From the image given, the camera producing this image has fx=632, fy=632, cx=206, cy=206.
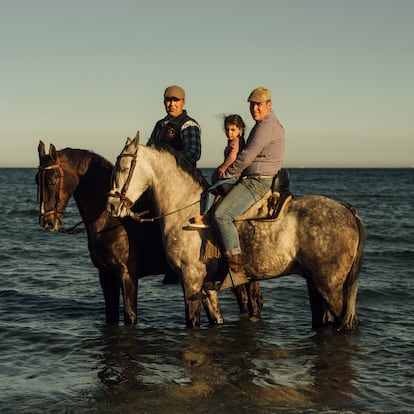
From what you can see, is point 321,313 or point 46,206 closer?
point 46,206

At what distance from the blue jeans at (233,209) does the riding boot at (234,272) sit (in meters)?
0.09

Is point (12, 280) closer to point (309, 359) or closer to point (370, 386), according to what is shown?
point (309, 359)

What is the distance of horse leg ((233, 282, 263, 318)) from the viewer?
11078 mm

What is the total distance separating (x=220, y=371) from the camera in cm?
829

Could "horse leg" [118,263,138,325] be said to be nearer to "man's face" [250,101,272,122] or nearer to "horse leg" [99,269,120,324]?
"horse leg" [99,269,120,324]

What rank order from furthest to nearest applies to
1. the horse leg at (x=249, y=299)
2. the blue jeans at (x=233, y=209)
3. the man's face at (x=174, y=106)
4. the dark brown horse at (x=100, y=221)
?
the horse leg at (x=249, y=299)
the man's face at (x=174, y=106)
the dark brown horse at (x=100, y=221)
the blue jeans at (x=233, y=209)

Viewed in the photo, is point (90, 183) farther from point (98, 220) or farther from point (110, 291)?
point (110, 291)

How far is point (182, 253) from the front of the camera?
29.0 ft

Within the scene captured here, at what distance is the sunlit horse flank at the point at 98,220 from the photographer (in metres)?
8.85

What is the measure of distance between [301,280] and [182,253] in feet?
25.7

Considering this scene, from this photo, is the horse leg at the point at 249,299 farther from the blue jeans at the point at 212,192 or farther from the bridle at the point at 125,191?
the bridle at the point at 125,191

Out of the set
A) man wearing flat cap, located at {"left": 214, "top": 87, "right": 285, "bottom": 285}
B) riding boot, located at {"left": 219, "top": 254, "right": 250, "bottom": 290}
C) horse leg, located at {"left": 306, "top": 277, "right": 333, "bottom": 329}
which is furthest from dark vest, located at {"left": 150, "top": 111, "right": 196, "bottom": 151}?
horse leg, located at {"left": 306, "top": 277, "right": 333, "bottom": 329}

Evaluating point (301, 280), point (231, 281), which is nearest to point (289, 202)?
point (231, 281)

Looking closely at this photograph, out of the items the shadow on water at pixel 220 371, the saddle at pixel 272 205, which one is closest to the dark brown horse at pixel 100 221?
the shadow on water at pixel 220 371
